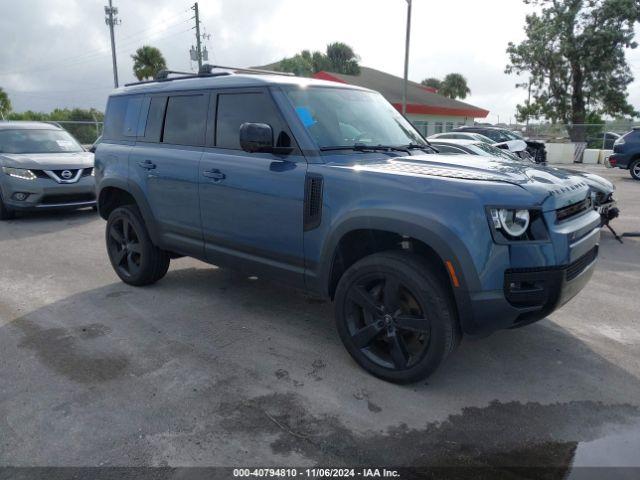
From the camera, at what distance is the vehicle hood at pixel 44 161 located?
8.88 m

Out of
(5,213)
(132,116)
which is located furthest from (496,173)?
(5,213)

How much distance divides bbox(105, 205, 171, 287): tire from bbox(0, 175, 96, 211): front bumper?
4.18 meters

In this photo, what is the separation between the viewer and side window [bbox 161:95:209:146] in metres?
4.41

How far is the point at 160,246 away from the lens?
489 cm

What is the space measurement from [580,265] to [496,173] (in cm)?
77

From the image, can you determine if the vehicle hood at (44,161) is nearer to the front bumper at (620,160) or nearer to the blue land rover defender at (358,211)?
the blue land rover defender at (358,211)

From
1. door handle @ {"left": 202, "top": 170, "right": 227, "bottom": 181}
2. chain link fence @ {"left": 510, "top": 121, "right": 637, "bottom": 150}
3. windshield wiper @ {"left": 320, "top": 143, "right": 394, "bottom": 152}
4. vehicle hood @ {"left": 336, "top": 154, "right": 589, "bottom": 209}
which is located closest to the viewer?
vehicle hood @ {"left": 336, "top": 154, "right": 589, "bottom": 209}

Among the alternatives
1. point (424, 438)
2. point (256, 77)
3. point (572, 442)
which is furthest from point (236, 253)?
point (572, 442)

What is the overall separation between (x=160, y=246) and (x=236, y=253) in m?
1.10

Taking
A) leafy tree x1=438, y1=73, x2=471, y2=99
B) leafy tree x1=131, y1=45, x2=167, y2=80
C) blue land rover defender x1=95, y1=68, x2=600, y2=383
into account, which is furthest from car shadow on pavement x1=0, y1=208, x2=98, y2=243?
leafy tree x1=438, y1=73, x2=471, y2=99

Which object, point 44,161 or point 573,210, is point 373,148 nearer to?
point 573,210

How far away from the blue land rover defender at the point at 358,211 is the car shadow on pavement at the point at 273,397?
379mm

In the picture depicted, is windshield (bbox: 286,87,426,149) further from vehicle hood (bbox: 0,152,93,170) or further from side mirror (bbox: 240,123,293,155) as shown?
vehicle hood (bbox: 0,152,93,170)

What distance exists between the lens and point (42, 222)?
29.7 feet
